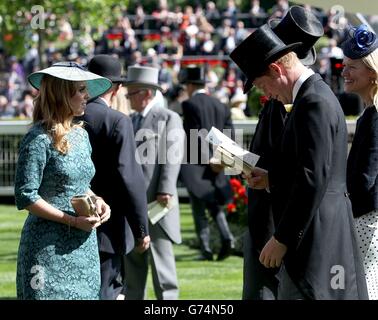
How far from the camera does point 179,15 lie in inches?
1502

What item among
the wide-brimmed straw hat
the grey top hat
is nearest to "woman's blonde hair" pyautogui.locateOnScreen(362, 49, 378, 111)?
the wide-brimmed straw hat

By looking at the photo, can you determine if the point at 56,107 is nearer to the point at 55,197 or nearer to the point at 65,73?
the point at 65,73

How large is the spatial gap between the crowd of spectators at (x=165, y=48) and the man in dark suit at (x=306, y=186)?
18614 mm

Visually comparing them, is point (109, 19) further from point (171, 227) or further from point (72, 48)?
point (171, 227)

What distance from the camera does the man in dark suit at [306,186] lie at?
15.7 feet

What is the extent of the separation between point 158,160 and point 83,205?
11.7 ft

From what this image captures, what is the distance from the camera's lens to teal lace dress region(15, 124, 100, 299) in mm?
5273

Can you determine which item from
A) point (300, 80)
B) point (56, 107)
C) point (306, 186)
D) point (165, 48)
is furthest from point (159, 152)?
point (165, 48)

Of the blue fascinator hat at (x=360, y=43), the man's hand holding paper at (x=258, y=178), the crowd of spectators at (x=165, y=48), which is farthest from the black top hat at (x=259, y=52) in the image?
the crowd of spectators at (x=165, y=48)

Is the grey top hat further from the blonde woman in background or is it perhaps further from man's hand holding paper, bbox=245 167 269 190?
man's hand holding paper, bbox=245 167 269 190

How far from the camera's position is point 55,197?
211 inches

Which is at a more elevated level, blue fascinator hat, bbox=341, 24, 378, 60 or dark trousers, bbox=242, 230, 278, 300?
blue fascinator hat, bbox=341, 24, 378, 60

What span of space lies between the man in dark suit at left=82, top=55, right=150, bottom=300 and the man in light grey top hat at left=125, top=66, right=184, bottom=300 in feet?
6.59
